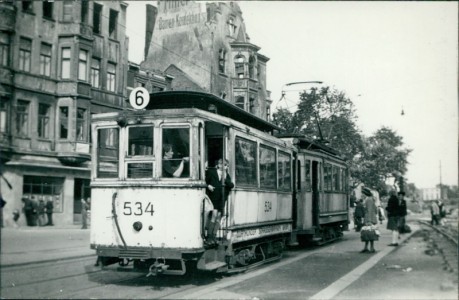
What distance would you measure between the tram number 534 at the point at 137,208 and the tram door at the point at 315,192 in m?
8.38

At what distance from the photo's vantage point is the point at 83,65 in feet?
81.4

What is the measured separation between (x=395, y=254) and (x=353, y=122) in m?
7.79

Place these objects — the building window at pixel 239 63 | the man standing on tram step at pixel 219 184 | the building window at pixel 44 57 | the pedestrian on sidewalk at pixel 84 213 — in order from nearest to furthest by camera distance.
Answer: the man standing on tram step at pixel 219 184
the building window at pixel 44 57
the pedestrian on sidewalk at pixel 84 213
the building window at pixel 239 63

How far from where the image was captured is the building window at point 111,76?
87.3ft

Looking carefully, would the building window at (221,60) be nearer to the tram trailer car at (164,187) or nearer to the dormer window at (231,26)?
the dormer window at (231,26)

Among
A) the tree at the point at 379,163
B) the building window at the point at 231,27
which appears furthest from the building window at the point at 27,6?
the building window at the point at 231,27

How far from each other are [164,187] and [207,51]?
27.2 m

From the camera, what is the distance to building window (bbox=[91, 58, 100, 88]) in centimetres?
2553

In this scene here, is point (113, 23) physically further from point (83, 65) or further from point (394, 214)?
point (394, 214)

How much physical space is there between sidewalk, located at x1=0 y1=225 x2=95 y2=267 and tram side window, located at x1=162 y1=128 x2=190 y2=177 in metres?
3.07

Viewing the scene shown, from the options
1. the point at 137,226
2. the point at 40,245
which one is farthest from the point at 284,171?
the point at 40,245

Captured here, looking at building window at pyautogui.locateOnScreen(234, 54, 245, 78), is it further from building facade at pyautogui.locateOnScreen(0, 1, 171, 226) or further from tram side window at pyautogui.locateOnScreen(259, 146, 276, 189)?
tram side window at pyautogui.locateOnScreen(259, 146, 276, 189)

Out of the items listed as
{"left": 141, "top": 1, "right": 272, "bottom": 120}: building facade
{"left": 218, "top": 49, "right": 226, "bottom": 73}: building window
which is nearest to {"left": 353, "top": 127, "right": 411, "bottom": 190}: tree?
{"left": 141, "top": 1, "right": 272, "bottom": 120}: building facade

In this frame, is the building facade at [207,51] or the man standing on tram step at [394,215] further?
the building facade at [207,51]
